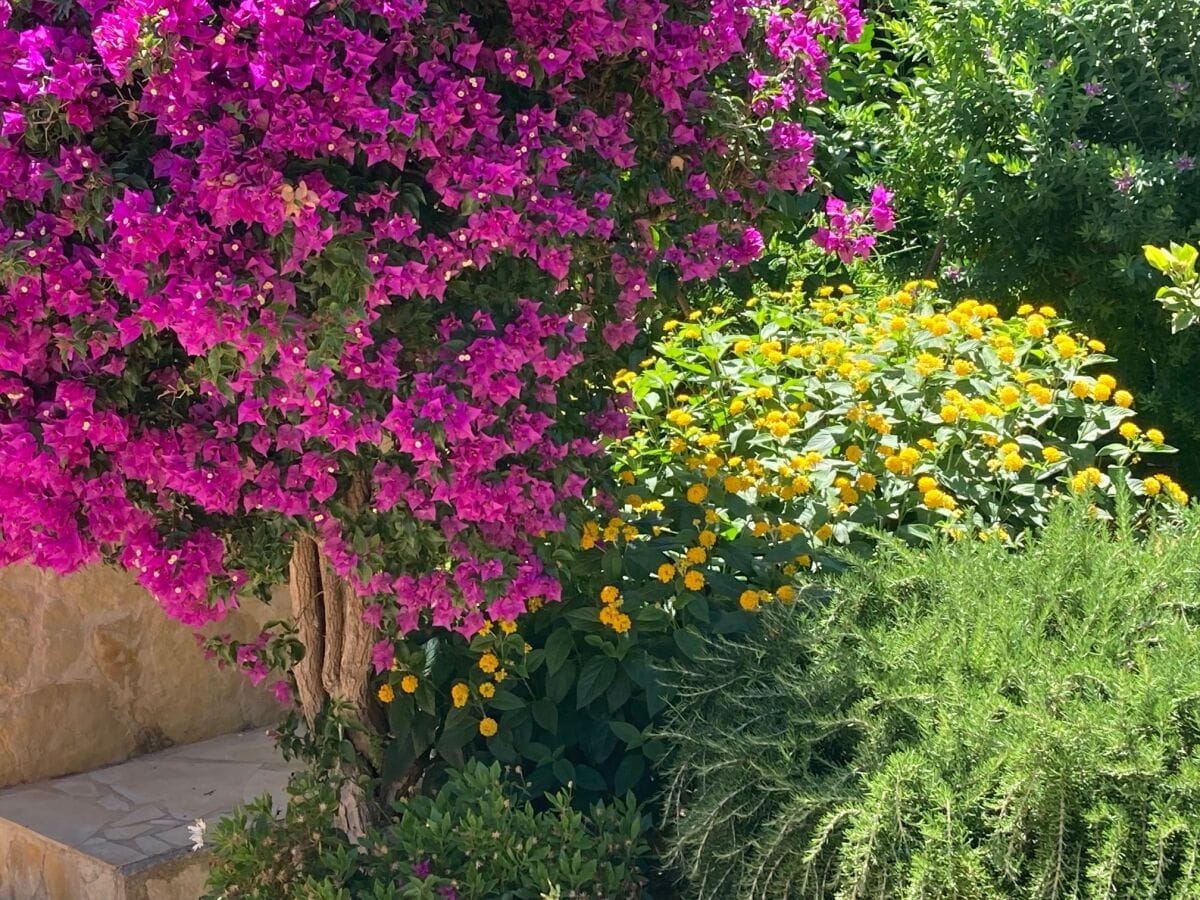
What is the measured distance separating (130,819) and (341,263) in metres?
1.88

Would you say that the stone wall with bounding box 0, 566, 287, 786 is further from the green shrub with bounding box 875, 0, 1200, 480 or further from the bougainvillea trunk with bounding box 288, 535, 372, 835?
the green shrub with bounding box 875, 0, 1200, 480

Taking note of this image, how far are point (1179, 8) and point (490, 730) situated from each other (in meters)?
3.07

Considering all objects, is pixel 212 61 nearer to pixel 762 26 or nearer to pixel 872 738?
pixel 762 26

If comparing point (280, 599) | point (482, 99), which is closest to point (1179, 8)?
point (482, 99)

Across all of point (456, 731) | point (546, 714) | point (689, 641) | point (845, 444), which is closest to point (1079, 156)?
point (845, 444)

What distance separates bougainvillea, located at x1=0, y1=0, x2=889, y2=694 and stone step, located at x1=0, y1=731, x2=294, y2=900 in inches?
33.1

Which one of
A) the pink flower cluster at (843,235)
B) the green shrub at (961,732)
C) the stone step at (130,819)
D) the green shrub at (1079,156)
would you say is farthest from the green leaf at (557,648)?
the green shrub at (1079,156)

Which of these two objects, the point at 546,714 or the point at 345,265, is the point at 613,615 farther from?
the point at 345,265

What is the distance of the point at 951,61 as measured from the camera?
4.58 meters

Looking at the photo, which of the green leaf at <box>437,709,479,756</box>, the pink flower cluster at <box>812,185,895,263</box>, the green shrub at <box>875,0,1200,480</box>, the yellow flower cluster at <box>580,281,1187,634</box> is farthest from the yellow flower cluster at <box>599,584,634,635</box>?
the green shrub at <box>875,0,1200,480</box>

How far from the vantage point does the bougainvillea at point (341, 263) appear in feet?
6.38

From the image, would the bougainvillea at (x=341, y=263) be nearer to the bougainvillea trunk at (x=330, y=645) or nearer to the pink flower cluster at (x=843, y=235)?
the bougainvillea trunk at (x=330, y=645)

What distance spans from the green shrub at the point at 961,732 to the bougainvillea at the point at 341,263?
0.51 m

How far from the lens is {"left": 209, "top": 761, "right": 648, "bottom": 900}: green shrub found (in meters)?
2.44
